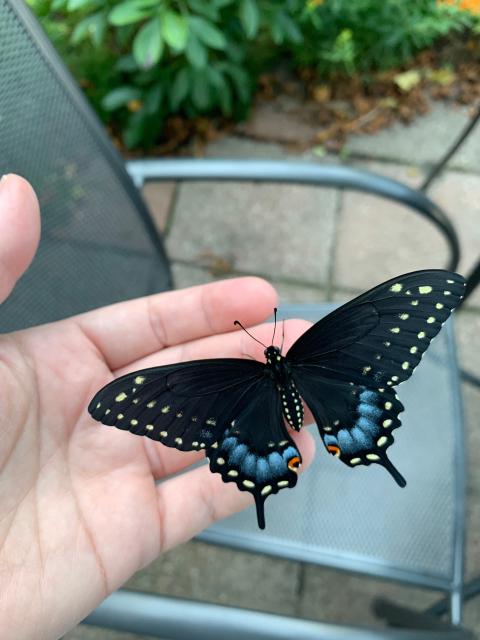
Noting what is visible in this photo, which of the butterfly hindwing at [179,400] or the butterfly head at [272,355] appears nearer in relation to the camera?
→ the butterfly hindwing at [179,400]

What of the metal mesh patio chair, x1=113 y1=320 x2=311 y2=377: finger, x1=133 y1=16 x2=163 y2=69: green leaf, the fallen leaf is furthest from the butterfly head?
the fallen leaf

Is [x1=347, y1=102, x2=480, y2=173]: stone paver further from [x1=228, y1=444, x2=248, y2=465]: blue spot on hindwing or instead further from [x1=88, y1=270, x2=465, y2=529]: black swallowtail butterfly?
[x1=228, y1=444, x2=248, y2=465]: blue spot on hindwing

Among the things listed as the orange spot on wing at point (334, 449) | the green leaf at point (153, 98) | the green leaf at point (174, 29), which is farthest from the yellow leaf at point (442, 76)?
the orange spot on wing at point (334, 449)

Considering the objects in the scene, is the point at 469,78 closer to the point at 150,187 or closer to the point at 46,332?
the point at 150,187

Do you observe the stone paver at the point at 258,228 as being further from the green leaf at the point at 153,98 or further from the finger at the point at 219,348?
the finger at the point at 219,348

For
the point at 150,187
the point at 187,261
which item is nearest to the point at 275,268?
the point at 187,261

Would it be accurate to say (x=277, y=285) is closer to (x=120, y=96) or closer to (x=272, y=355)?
(x=120, y=96)

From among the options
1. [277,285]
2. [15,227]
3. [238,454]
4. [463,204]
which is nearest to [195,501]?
[238,454]

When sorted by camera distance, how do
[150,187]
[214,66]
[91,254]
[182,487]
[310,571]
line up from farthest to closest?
1. [150,187]
2. [214,66]
3. [310,571]
4. [91,254]
5. [182,487]
